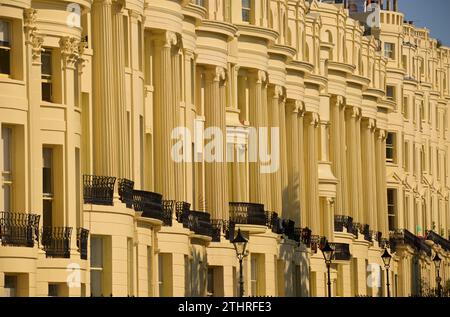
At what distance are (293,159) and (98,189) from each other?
A: 149 feet

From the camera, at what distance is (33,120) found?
62.7m

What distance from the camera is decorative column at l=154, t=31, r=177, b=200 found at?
8500 centimetres

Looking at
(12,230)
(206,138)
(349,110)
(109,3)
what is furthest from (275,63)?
(12,230)

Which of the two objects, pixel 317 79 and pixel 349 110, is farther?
pixel 349 110

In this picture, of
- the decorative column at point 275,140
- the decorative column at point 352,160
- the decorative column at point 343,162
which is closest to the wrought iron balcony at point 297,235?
the decorative column at point 275,140

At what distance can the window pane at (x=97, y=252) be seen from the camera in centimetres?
7231

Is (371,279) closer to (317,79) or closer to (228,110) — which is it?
(317,79)

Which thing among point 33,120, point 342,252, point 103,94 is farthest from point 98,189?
point 342,252

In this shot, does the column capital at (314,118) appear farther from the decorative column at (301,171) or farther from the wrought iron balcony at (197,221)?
the wrought iron balcony at (197,221)

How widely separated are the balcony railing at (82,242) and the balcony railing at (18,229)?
4.70 meters

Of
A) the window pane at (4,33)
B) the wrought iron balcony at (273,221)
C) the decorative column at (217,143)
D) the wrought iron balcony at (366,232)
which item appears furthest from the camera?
the wrought iron balcony at (366,232)

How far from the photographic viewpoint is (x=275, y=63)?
4409 inches

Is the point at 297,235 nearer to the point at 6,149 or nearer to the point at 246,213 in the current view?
the point at 246,213
